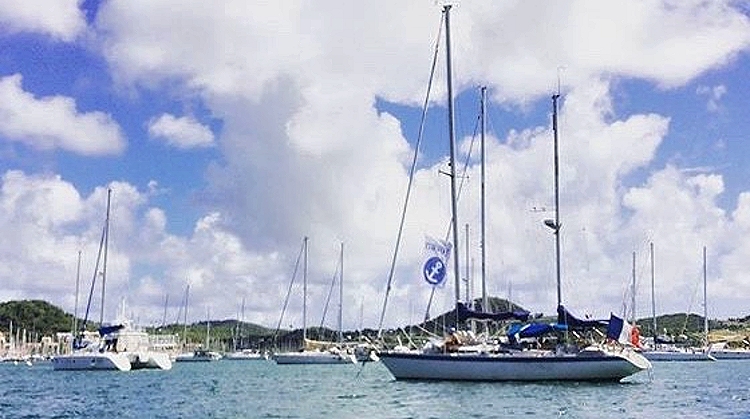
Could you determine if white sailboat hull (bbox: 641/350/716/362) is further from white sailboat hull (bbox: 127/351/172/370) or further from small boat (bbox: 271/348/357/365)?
white sailboat hull (bbox: 127/351/172/370)

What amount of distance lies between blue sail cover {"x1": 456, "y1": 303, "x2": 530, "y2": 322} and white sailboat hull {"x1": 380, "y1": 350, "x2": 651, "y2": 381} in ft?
11.7

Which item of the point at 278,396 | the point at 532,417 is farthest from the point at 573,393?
the point at 278,396

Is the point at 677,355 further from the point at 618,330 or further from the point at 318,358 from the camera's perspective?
the point at 618,330

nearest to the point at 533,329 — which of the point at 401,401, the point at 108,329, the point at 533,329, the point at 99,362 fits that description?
the point at 533,329

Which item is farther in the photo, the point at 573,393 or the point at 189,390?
the point at 189,390

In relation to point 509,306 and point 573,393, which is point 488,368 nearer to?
point 573,393

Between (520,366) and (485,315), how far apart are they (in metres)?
4.63

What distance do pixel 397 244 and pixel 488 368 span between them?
979cm

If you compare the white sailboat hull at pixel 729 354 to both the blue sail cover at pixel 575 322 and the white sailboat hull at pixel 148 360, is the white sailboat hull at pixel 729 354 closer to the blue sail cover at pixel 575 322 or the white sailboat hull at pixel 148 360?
the white sailboat hull at pixel 148 360

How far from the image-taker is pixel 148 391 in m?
66.8

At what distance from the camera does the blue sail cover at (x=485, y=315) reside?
61.7 meters

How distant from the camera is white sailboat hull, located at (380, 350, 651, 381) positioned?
191 ft

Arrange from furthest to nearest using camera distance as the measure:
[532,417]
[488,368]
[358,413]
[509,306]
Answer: [509,306] → [488,368] → [358,413] → [532,417]

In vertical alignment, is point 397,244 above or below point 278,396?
above
